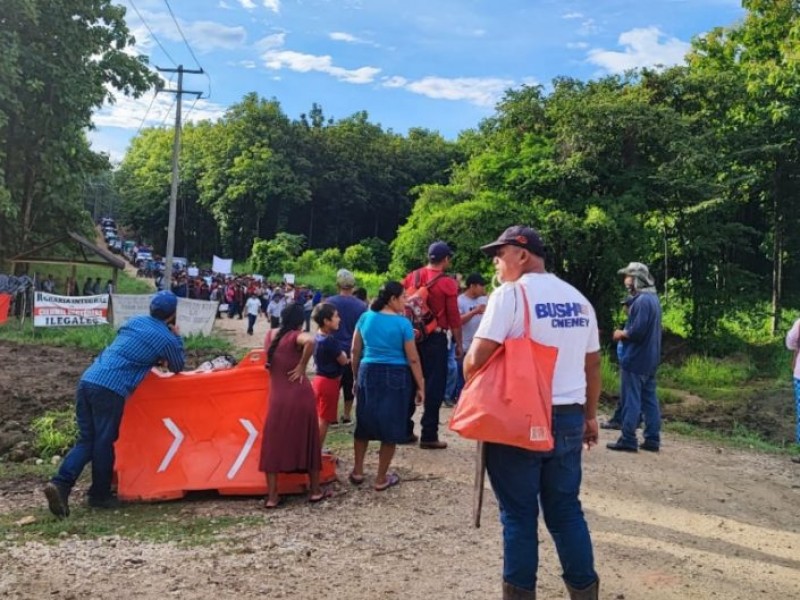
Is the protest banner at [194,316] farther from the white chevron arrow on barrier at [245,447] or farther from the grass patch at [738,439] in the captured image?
the white chevron arrow on barrier at [245,447]

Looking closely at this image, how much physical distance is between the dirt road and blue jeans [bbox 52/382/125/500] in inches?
15.1

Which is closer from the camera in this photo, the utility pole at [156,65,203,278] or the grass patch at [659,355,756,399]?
the grass patch at [659,355,756,399]

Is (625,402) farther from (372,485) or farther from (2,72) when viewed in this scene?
(2,72)

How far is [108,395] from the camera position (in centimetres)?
527

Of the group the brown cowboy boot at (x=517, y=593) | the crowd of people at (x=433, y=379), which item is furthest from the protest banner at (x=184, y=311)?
the brown cowboy boot at (x=517, y=593)

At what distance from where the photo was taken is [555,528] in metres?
3.17

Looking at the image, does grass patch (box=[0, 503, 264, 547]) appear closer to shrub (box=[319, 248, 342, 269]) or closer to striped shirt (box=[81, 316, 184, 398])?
striped shirt (box=[81, 316, 184, 398])

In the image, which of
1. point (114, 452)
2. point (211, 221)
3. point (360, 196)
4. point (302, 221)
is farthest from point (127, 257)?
point (114, 452)

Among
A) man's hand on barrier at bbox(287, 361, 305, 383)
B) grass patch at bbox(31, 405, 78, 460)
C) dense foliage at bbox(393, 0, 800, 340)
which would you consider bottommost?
grass patch at bbox(31, 405, 78, 460)

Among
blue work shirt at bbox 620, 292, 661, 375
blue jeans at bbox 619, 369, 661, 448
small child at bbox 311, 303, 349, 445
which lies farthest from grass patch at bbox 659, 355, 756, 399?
small child at bbox 311, 303, 349, 445

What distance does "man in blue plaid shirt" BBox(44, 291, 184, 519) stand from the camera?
17.3 feet

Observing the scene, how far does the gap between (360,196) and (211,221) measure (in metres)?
16.2

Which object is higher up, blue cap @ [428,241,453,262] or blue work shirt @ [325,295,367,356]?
blue cap @ [428,241,453,262]

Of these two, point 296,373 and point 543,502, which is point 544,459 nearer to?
point 543,502
